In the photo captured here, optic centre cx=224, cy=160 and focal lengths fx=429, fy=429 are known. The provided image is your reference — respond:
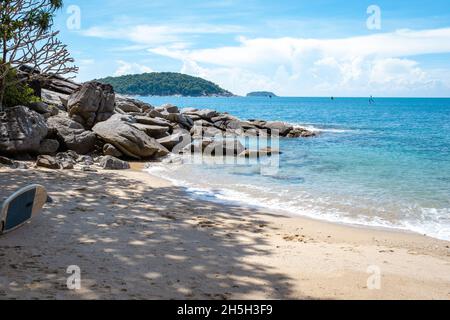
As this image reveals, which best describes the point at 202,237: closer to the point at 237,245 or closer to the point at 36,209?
the point at 237,245

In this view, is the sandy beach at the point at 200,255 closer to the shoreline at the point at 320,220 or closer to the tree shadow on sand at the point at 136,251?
the tree shadow on sand at the point at 136,251

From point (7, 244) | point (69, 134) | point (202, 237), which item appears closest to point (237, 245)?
point (202, 237)

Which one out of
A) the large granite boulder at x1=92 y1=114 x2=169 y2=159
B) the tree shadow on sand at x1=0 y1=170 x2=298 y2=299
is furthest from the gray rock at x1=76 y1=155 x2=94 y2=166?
the tree shadow on sand at x1=0 y1=170 x2=298 y2=299

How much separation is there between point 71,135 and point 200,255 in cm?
1287

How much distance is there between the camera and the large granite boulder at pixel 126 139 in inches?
712

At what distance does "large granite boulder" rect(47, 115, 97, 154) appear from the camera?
17562mm

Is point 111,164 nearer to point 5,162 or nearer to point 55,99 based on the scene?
point 5,162

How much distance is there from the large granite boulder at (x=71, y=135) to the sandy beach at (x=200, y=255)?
277 inches

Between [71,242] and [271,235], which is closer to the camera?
Answer: [71,242]

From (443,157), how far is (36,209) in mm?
21997

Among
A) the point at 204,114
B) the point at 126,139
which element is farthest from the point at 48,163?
the point at 204,114

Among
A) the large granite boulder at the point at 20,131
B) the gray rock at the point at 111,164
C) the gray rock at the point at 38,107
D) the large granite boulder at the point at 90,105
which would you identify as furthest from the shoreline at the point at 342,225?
the large granite boulder at the point at 90,105

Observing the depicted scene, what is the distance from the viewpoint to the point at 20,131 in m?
15.4
